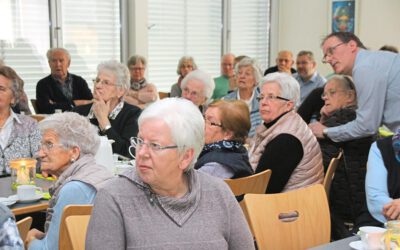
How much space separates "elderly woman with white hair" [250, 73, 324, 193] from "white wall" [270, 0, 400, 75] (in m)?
4.81

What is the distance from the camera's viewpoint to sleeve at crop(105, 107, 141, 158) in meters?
3.92

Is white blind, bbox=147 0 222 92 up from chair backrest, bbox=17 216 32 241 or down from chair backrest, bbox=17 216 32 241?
up

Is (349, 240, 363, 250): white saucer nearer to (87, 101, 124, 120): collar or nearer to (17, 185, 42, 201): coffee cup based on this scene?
(17, 185, 42, 201): coffee cup

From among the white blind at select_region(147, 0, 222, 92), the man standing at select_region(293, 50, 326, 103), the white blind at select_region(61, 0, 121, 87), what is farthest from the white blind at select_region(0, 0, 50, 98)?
the man standing at select_region(293, 50, 326, 103)

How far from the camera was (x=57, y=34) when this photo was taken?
6.68 m

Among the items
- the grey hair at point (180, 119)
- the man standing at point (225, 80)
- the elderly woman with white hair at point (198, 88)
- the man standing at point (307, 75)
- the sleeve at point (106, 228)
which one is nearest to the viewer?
the sleeve at point (106, 228)

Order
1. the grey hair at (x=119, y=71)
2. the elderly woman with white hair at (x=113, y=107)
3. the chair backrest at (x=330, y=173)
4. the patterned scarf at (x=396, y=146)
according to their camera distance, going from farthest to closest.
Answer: the grey hair at (x=119, y=71), the elderly woman with white hair at (x=113, y=107), the chair backrest at (x=330, y=173), the patterned scarf at (x=396, y=146)

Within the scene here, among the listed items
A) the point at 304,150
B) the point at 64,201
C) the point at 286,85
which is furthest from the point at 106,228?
the point at 286,85

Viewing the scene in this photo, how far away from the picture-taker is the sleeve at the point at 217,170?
9.23 feet

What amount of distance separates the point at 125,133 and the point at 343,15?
500 centimetres

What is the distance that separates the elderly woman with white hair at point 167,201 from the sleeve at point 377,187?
0.88 metres

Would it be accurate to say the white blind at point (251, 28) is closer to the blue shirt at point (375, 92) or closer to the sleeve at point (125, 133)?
the sleeve at point (125, 133)

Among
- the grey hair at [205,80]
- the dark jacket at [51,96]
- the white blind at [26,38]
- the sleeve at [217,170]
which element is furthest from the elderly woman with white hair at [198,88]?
the white blind at [26,38]

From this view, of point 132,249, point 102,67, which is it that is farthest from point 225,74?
point 132,249
